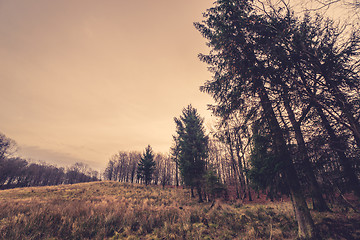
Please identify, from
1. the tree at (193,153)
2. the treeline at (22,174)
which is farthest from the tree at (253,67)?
the treeline at (22,174)

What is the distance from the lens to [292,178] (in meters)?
5.53

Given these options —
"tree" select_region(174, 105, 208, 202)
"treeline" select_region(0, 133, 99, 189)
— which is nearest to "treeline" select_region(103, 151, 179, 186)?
"treeline" select_region(0, 133, 99, 189)

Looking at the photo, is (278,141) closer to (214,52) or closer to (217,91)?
(217,91)

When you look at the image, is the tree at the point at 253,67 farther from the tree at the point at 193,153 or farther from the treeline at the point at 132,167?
the treeline at the point at 132,167

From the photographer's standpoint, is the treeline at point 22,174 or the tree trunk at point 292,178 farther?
the treeline at point 22,174

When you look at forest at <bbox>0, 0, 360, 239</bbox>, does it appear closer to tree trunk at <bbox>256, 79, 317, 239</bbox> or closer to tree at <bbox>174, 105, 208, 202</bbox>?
tree trunk at <bbox>256, 79, 317, 239</bbox>

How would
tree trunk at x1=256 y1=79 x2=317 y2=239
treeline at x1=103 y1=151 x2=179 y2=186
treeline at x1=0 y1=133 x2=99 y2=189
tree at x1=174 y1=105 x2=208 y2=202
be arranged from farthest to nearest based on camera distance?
1. treeline at x1=103 y1=151 x2=179 y2=186
2. treeline at x1=0 y1=133 x2=99 y2=189
3. tree at x1=174 y1=105 x2=208 y2=202
4. tree trunk at x1=256 y1=79 x2=317 y2=239

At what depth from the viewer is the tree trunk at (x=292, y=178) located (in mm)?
4883

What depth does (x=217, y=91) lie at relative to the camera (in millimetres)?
8141

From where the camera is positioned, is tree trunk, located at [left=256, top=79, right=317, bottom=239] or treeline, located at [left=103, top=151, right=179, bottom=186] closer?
tree trunk, located at [left=256, top=79, right=317, bottom=239]

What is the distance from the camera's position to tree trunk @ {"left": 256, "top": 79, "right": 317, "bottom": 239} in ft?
16.0

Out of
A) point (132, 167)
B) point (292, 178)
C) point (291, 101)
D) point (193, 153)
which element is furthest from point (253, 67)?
point (132, 167)

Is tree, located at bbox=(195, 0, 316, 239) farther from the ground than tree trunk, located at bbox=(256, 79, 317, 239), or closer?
farther from the ground

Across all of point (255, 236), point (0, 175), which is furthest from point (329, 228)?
point (0, 175)
